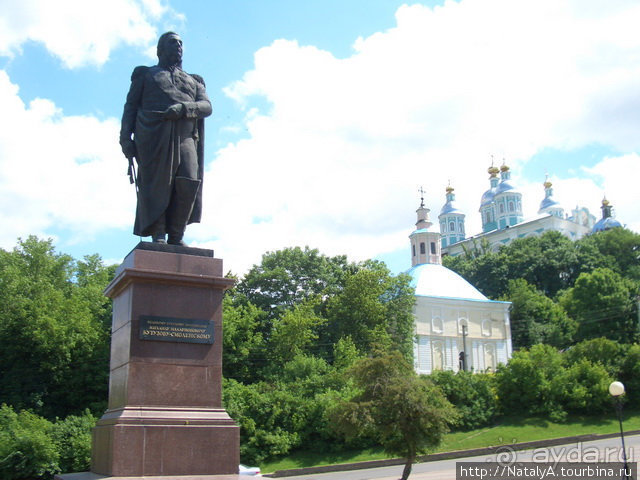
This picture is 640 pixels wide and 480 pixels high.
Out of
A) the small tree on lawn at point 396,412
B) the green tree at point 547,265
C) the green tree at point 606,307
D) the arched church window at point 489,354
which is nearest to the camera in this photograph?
the small tree on lawn at point 396,412

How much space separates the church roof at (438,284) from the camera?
57906 millimetres

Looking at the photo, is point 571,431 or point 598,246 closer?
point 571,431

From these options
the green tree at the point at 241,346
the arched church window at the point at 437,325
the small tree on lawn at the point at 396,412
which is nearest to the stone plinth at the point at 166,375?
the small tree on lawn at the point at 396,412

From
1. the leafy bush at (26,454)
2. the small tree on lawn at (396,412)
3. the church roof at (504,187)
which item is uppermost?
the church roof at (504,187)

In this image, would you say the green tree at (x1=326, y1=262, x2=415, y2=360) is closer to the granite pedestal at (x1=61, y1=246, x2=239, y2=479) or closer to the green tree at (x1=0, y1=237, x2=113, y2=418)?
the green tree at (x1=0, y1=237, x2=113, y2=418)

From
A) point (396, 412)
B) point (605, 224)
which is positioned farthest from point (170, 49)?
point (605, 224)

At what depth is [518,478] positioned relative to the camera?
60.5 feet

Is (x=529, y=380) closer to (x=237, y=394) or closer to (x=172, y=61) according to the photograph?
(x=237, y=394)

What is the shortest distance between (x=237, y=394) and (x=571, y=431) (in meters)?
16.9

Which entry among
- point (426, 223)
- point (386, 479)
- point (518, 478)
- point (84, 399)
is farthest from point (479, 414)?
point (426, 223)

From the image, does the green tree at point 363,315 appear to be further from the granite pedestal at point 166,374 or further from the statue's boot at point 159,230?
the granite pedestal at point 166,374

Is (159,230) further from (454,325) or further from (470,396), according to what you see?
(454,325)

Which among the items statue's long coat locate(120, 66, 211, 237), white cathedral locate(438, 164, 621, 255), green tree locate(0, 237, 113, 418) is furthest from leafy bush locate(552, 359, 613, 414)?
white cathedral locate(438, 164, 621, 255)

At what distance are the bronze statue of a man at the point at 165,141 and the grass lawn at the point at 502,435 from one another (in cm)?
2152
